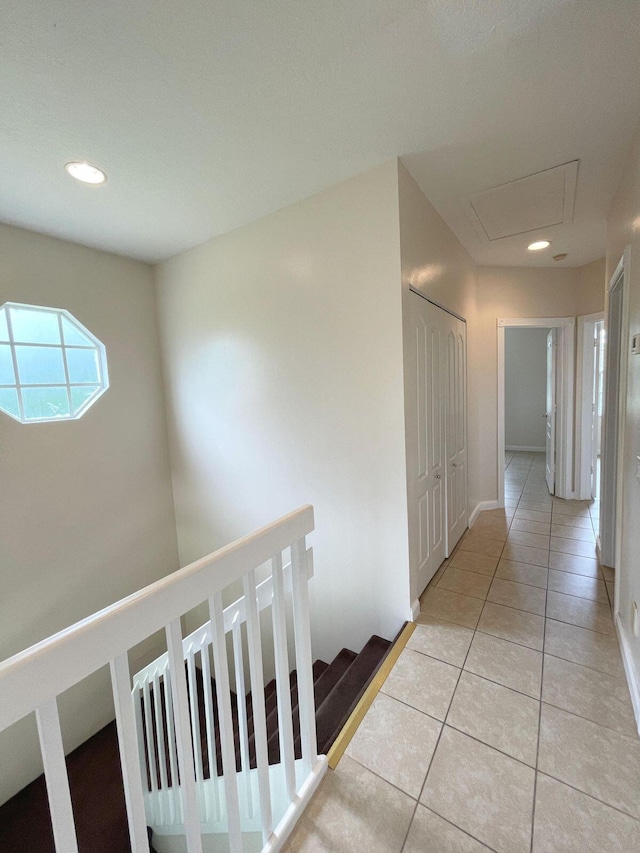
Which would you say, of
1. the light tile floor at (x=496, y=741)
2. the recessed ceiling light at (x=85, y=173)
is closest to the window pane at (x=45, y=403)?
the recessed ceiling light at (x=85, y=173)

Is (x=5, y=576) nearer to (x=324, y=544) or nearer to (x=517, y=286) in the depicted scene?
(x=324, y=544)

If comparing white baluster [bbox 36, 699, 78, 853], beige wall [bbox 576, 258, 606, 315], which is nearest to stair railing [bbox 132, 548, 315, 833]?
white baluster [bbox 36, 699, 78, 853]

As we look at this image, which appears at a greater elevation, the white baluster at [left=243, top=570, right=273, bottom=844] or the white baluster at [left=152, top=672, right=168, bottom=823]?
the white baluster at [left=243, top=570, right=273, bottom=844]

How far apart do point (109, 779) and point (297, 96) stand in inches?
167

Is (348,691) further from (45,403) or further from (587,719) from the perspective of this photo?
(45,403)

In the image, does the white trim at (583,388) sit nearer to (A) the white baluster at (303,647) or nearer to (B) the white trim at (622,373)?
(B) the white trim at (622,373)

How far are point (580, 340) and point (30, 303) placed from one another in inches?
199

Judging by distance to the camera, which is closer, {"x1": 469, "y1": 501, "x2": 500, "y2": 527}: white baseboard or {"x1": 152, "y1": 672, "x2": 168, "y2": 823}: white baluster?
{"x1": 152, "y1": 672, "x2": 168, "y2": 823}: white baluster

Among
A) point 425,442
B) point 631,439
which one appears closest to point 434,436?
point 425,442

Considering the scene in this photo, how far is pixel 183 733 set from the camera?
2.86 ft

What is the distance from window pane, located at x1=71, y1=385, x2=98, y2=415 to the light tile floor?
2863 mm

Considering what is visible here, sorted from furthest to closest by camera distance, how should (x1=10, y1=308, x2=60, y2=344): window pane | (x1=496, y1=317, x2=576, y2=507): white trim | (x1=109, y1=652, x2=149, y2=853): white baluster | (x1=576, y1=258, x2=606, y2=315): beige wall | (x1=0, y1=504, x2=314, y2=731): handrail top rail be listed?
(x1=496, y1=317, x2=576, y2=507): white trim
(x1=576, y1=258, x2=606, y2=315): beige wall
(x1=10, y1=308, x2=60, y2=344): window pane
(x1=109, y1=652, x2=149, y2=853): white baluster
(x1=0, y1=504, x2=314, y2=731): handrail top rail

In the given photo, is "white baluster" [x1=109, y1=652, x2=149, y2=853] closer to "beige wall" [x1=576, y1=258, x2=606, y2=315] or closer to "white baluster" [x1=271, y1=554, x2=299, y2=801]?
"white baluster" [x1=271, y1=554, x2=299, y2=801]

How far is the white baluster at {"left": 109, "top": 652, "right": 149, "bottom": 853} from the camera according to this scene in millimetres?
735
